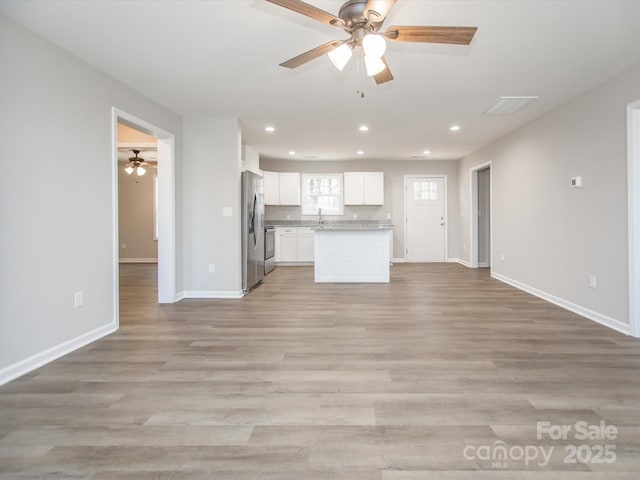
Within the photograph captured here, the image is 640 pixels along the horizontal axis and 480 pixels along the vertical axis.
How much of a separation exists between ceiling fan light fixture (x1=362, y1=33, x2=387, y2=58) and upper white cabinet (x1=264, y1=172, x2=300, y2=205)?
6.16m

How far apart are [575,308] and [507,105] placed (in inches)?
96.6

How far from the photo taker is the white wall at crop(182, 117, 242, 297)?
4.70 m

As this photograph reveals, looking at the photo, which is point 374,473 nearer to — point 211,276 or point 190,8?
point 190,8

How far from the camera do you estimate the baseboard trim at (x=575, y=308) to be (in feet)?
10.5

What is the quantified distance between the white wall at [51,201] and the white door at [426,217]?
6.54 metres

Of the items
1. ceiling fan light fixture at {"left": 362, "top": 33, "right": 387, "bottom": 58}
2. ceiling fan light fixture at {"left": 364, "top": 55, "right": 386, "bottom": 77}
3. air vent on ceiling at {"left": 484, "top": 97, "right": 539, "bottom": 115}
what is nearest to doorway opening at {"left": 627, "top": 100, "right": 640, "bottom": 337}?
air vent on ceiling at {"left": 484, "top": 97, "right": 539, "bottom": 115}

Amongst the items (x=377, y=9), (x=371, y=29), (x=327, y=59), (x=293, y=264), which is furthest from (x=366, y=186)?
(x=377, y=9)

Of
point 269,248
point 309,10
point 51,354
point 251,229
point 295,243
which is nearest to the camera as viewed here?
point 309,10

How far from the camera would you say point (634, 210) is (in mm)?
3057

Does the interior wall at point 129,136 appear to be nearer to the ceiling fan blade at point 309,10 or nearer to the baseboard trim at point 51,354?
the baseboard trim at point 51,354

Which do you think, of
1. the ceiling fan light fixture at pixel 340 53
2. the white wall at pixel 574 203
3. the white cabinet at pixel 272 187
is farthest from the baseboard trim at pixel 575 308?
the white cabinet at pixel 272 187

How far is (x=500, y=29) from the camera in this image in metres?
2.47

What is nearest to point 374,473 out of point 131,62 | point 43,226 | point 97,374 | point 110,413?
point 110,413

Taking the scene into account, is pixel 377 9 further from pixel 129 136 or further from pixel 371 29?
pixel 129 136
